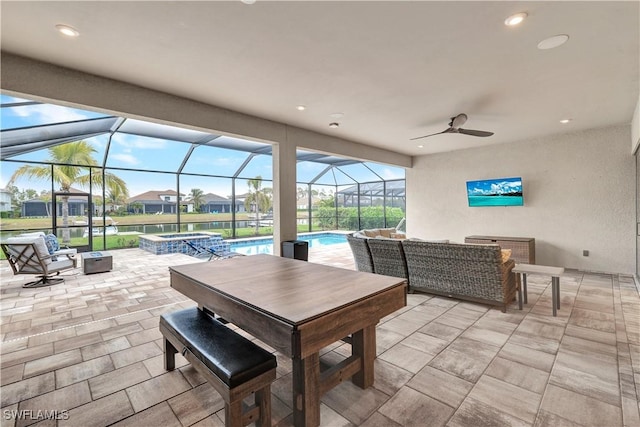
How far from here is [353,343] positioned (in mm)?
2035

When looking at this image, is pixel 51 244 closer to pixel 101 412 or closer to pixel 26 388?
pixel 26 388

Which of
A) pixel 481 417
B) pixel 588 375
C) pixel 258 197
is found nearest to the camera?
pixel 481 417

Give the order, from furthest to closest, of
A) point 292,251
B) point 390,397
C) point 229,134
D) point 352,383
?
point 292,251
point 229,134
point 352,383
point 390,397

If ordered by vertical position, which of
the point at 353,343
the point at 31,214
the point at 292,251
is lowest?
the point at 353,343

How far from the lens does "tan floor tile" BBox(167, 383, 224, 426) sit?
172 cm

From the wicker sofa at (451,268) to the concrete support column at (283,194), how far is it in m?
1.41

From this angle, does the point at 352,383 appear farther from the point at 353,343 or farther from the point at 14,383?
the point at 14,383

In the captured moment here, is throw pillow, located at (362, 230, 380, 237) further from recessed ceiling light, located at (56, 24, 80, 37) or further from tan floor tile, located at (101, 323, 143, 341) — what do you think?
recessed ceiling light, located at (56, 24, 80, 37)

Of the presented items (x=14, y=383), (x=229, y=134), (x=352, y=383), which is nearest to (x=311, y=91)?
(x=229, y=134)

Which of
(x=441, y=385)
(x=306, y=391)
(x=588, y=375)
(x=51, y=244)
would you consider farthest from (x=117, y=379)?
(x=51, y=244)

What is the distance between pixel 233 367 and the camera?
4.80ft

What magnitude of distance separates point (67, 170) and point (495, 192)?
10793 mm

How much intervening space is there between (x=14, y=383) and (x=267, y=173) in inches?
381

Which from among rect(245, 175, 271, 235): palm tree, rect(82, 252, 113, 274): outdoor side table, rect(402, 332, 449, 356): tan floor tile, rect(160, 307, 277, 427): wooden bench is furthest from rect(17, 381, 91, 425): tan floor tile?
rect(245, 175, 271, 235): palm tree
